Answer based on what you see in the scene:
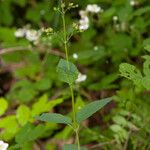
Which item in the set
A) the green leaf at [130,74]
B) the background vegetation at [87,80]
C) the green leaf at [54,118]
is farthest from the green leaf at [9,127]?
the green leaf at [130,74]

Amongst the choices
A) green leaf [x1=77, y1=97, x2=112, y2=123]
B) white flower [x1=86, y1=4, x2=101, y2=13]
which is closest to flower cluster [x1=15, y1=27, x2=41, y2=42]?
white flower [x1=86, y1=4, x2=101, y2=13]

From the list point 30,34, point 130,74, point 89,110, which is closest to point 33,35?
point 30,34

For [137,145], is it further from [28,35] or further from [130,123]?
[28,35]

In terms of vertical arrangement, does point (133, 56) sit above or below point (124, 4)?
below

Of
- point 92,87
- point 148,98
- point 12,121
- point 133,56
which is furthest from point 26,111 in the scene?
point 133,56

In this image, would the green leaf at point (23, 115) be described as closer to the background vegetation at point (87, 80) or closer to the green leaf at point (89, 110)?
the background vegetation at point (87, 80)

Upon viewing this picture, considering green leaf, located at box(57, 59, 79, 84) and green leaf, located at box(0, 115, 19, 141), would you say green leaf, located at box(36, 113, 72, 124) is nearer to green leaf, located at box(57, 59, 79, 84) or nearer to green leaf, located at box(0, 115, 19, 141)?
green leaf, located at box(57, 59, 79, 84)
